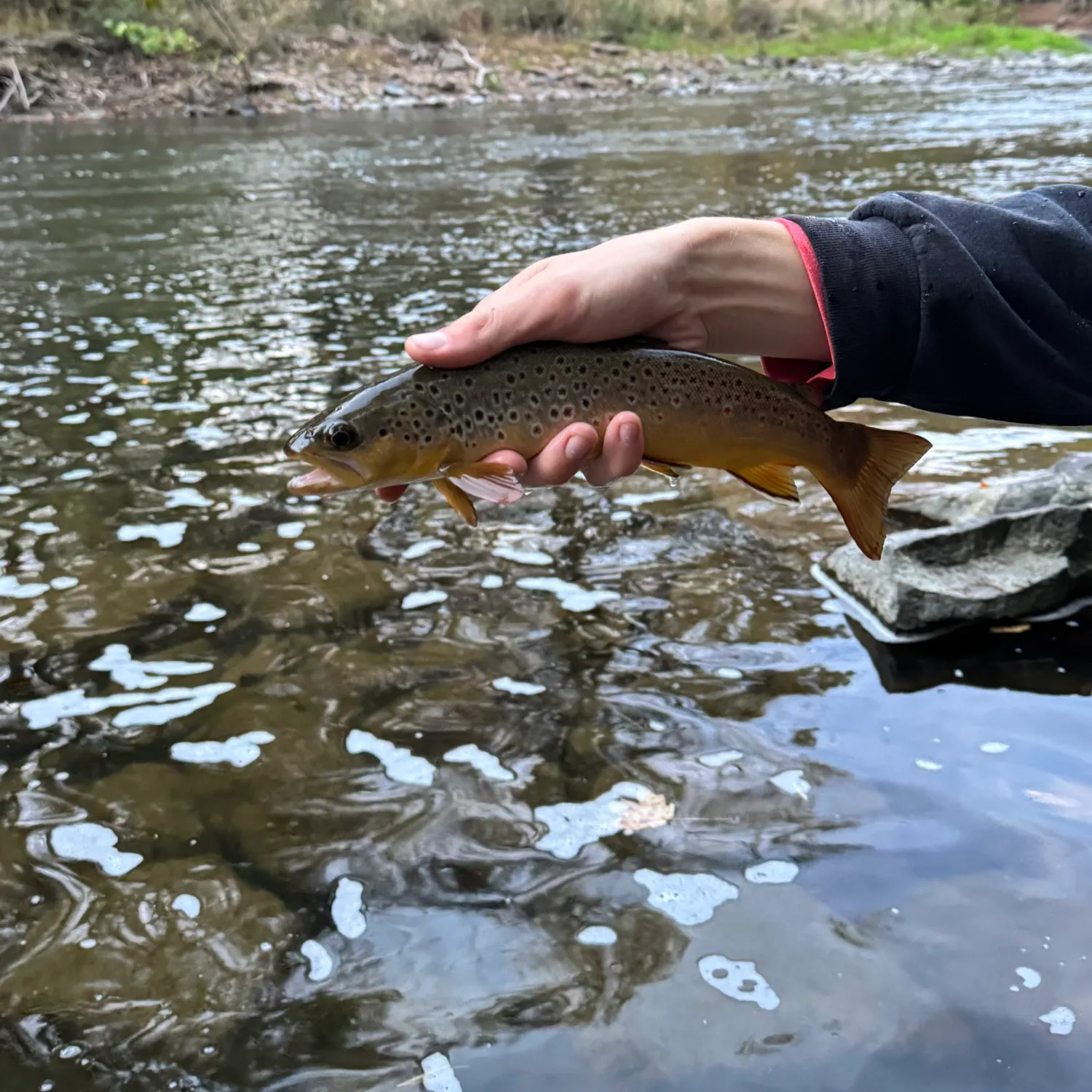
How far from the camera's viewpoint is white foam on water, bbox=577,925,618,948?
2801 millimetres

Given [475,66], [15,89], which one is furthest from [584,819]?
[475,66]

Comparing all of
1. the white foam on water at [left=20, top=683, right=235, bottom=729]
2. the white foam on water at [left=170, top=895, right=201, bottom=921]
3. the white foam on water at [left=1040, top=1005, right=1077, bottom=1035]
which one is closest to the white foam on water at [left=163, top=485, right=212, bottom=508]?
the white foam on water at [left=20, top=683, right=235, bottom=729]

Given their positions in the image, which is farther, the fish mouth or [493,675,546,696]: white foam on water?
[493,675,546,696]: white foam on water

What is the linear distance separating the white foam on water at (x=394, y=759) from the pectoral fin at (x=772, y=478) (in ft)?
4.57

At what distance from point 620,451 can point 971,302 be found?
34.7 inches

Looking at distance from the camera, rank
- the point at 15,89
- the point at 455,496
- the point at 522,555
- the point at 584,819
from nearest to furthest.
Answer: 1. the point at 455,496
2. the point at 584,819
3. the point at 522,555
4. the point at 15,89

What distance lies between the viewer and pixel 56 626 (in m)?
4.23

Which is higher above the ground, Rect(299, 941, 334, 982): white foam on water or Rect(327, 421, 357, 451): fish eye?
Rect(327, 421, 357, 451): fish eye

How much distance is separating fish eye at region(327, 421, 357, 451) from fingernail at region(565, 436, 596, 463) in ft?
1.71

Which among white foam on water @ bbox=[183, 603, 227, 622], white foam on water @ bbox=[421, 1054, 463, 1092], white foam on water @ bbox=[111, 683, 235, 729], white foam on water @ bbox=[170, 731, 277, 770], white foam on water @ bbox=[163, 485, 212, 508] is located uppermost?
white foam on water @ bbox=[163, 485, 212, 508]

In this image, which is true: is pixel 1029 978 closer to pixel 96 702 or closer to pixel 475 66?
pixel 96 702

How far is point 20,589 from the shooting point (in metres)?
4.52

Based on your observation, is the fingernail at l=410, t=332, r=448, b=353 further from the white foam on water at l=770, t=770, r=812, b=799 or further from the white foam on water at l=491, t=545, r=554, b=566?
the white foam on water at l=491, t=545, r=554, b=566

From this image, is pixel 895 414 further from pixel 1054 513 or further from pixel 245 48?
pixel 245 48
